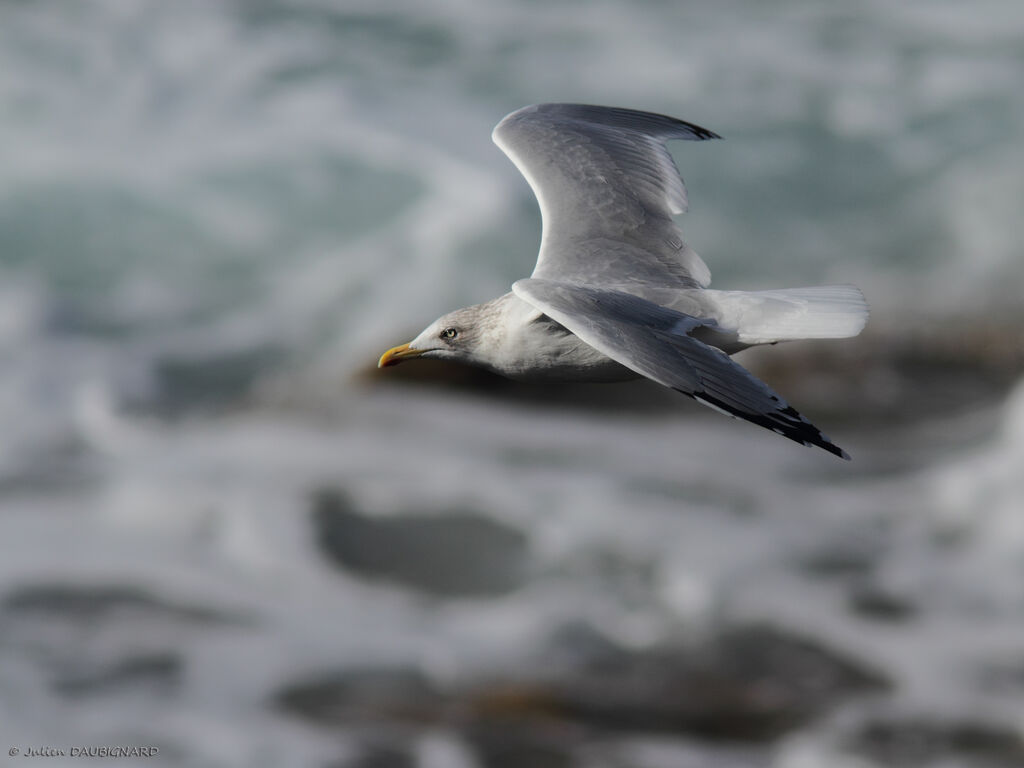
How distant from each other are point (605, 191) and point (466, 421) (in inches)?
205

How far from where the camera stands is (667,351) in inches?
106

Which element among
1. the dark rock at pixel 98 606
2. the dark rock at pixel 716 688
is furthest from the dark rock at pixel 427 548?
the dark rock at pixel 716 688

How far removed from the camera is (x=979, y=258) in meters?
10.4

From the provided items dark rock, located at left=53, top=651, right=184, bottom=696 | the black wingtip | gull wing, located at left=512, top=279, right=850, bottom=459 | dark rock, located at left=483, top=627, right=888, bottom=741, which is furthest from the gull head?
dark rock, located at left=53, top=651, right=184, bottom=696

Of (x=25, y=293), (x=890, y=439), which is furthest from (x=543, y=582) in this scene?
(x=25, y=293)

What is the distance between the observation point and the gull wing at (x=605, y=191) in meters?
3.52

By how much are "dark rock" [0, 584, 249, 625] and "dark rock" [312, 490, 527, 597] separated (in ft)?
2.77

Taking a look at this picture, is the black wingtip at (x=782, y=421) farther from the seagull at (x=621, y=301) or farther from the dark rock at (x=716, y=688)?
the dark rock at (x=716, y=688)

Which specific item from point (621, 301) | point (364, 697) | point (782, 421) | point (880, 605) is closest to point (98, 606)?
point (364, 697)

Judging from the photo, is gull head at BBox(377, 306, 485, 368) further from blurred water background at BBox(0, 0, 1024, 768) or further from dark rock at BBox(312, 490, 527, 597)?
dark rock at BBox(312, 490, 527, 597)

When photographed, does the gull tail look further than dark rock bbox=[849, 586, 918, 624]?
No

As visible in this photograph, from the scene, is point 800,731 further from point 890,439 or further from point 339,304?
point 339,304

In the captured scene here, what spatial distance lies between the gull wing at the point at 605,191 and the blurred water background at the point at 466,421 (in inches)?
124

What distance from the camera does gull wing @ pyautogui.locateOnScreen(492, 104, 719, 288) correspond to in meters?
3.52
